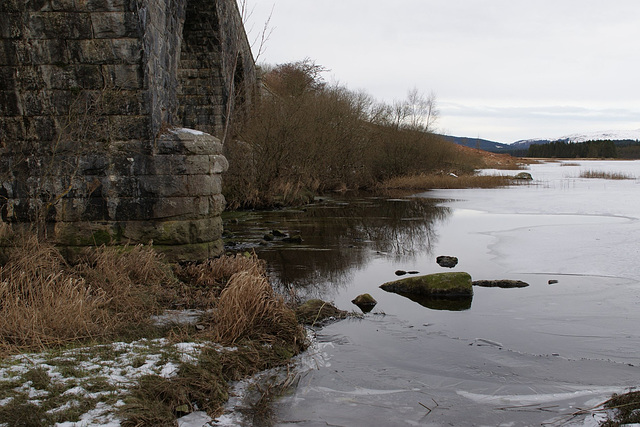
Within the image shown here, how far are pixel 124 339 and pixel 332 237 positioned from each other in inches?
322

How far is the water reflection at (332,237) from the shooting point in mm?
9688

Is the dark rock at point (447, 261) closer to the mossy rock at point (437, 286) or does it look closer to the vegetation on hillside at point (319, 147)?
the mossy rock at point (437, 286)

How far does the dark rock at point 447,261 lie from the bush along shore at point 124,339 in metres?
3.79

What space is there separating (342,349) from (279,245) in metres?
6.20

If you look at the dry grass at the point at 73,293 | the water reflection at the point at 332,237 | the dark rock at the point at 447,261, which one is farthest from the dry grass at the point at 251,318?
the dark rock at the point at 447,261

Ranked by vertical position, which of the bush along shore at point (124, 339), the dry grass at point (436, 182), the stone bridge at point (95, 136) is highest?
the stone bridge at point (95, 136)

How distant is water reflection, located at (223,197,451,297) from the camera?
31.8 feet

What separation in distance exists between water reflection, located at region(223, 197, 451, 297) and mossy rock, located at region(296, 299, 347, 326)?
0.98 meters

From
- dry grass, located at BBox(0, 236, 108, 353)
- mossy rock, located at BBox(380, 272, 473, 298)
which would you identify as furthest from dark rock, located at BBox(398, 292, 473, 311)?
dry grass, located at BBox(0, 236, 108, 353)

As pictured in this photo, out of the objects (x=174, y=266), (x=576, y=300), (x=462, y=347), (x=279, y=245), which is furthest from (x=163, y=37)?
(x=576, y=300)

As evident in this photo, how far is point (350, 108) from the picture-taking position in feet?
89.1

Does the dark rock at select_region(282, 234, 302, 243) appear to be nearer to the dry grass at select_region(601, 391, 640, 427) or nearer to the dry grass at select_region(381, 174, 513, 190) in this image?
the dry grass at select_region(601, 391, 640, 427)

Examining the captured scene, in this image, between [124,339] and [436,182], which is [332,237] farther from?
[436,182]

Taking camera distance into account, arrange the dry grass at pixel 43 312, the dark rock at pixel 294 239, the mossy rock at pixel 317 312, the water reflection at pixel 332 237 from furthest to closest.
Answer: the dark rock at pixel 294 239 → the water reflection at pixel 332 237 → the mossy rock at pixel 317 312 → the dry grass at pixel 43 312
